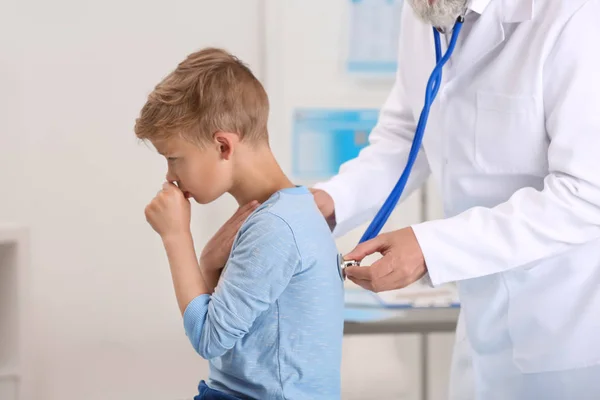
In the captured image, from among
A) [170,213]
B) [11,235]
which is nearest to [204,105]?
[170,213]

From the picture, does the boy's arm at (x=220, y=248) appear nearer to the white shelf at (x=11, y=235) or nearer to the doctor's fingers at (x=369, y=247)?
the doctor's fingers at (x=369, y=247)

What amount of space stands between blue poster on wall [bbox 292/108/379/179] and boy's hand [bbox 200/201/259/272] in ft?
4.11

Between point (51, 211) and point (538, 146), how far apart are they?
1.44 m

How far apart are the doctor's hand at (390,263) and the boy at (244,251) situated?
4 cm

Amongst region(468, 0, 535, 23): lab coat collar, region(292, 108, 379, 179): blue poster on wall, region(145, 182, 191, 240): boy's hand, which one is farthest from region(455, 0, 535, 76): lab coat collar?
region(292, 108, 379, 179): blue poster on wall

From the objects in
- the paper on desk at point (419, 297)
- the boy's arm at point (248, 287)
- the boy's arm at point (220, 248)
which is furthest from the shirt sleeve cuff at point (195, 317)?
the paper on desk at point (419, 297)

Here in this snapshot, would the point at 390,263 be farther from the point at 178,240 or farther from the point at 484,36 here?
the point at 484,36

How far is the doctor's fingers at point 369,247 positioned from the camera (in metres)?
1.23

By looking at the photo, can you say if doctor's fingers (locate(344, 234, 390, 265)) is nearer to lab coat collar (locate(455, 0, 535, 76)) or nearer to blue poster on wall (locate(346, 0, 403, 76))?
lab coat collar (locate(455, 0, 535, 76))

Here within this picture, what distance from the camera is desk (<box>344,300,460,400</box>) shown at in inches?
75.4

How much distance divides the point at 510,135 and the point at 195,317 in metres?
0.59

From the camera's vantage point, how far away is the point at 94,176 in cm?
229

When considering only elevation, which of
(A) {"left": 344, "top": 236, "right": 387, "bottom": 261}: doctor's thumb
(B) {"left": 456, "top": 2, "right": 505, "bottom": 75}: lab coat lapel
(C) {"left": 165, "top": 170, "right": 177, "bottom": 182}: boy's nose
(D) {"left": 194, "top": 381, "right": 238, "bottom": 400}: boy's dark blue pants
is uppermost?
(B) {"left": 456, "top": 2, "right": 505, "bottom": 75}: lab coat lapel

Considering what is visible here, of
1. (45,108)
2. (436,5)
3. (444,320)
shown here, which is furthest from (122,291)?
(436,5)
